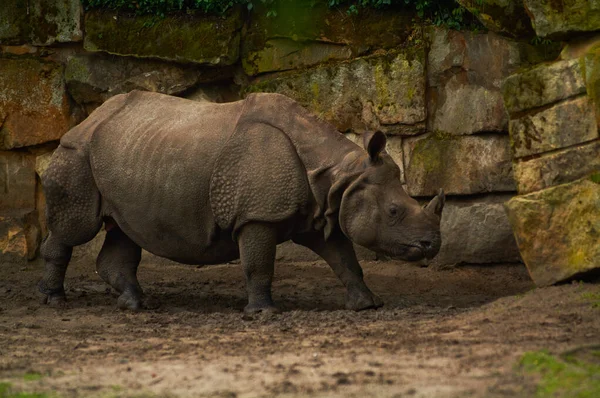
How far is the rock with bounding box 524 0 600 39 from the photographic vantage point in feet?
25.2

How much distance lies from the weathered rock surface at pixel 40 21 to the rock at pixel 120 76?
0.96ft

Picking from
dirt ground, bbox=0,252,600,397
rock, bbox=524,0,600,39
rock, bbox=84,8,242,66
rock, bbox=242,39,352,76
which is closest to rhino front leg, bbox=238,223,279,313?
dirt ground, bbox=0,252,600,397

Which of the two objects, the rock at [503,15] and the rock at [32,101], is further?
the rock at [32,101]

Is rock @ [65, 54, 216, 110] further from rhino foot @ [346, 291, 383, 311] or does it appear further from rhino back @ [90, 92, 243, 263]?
rhino foot @ [346, 291, 383, 311]

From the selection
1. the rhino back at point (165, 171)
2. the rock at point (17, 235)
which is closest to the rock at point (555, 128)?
the rhino back at point (165, 171)

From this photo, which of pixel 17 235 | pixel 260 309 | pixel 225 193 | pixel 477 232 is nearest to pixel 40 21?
pixel 17 235

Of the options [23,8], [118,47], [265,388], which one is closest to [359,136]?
[118,47]

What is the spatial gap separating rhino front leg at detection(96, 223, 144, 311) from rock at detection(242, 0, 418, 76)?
236 centimetres

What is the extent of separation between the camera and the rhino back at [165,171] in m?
8.61

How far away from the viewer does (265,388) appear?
5.29m

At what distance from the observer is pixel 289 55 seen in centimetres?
1071

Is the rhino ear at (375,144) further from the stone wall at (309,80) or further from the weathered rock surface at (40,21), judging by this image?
the weathered rock surface at (40,21)

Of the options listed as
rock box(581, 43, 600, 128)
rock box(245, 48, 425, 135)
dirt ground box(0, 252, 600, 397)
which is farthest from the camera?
rock box(245, 48, 425, 135)

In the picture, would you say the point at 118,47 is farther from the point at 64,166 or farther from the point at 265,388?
the point at 265,388
